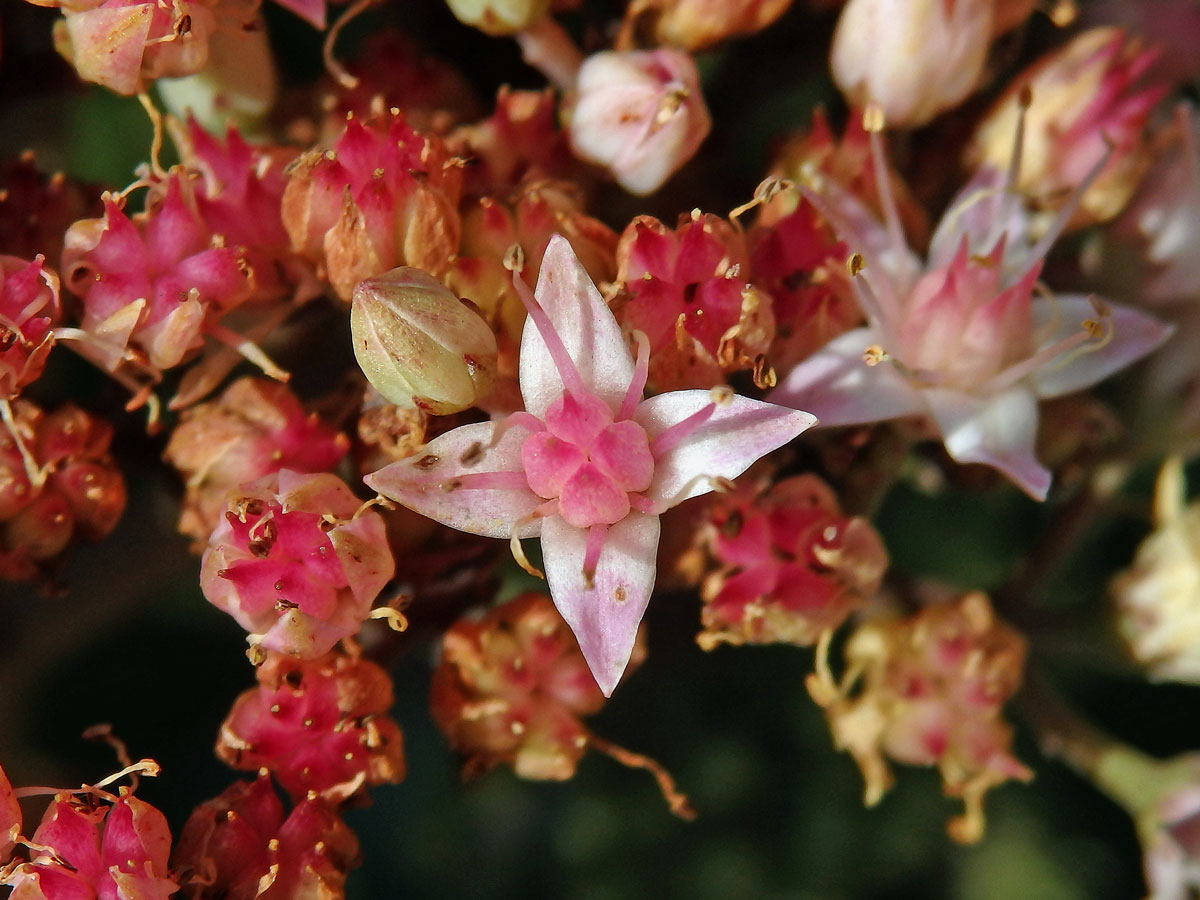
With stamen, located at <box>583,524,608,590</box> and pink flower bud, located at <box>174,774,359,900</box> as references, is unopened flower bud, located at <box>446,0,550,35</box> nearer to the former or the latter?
stamen, located at <box>583,524,608,590</box>

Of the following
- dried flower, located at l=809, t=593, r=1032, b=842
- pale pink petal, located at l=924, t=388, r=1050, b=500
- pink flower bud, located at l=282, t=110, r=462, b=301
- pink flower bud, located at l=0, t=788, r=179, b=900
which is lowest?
dried flower, located at l=809, t=593, r=1032, b=842

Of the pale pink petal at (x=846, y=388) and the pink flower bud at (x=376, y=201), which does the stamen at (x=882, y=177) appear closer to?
the pale pink petal at (x=846, y=388)

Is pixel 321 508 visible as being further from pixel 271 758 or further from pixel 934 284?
pixel 934 284

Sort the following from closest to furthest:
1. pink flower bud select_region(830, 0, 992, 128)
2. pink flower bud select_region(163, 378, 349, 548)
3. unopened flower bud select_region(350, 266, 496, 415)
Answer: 1. unopened flower bud select_region(350, 266, 496, 415)
2. pink flower bud select_region(163, 378, 349, 548)
3. pink flower bud select_region(830, 0, 992, 128)

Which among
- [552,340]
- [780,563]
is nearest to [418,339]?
[552,340]

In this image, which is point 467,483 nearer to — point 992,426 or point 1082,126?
point 992,426

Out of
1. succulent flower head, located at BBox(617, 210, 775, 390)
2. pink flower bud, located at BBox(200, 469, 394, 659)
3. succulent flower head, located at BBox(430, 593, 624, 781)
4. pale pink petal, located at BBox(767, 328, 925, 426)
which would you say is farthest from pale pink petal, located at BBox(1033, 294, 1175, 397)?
pink flower bud, located at BBox(200, 469, 394, 659)

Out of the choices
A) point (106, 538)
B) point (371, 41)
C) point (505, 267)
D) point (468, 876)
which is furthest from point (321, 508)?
point (468, 876)

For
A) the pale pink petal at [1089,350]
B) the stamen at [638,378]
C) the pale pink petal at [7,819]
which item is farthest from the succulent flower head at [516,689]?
the pale pink petal at [1089,350]
